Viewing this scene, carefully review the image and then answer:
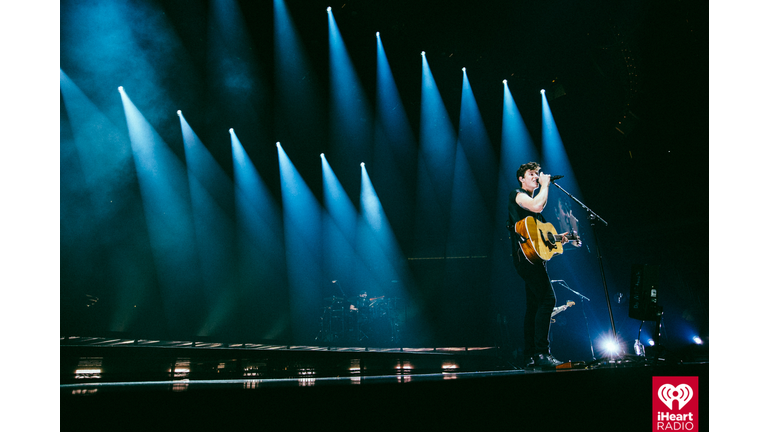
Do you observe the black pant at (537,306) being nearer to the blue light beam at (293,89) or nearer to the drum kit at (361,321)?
the drum kit at (361,321)

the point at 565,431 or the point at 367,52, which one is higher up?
the point at 367,52

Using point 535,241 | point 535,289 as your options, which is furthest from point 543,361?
point 535,241

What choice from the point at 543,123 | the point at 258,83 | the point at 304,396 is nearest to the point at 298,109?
the point at 258,83

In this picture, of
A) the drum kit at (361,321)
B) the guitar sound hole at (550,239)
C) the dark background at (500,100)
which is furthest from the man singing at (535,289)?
the drum kit at (361,321)

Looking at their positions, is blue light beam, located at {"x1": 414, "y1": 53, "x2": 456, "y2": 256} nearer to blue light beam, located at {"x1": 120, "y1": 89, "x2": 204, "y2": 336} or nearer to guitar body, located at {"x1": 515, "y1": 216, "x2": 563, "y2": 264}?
guitar body, located at {"x1": 515, "y1": 216, "x2": 563, "y2": 264}

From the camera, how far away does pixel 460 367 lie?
9.76 ft

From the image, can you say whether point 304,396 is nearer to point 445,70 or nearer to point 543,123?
point 445,70

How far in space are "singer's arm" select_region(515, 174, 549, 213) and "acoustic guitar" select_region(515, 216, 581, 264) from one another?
79 millimetres

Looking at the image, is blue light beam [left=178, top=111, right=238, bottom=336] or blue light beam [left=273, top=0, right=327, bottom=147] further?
blue light beam [left=178, top=111, right=238, bottom=336]

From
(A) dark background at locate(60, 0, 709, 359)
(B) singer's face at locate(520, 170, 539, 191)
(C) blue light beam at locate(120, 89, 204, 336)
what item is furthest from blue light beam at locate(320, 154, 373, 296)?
(B) singer's face at locate(520, 170, 539, 191)

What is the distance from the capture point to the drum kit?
6531 millimetres
